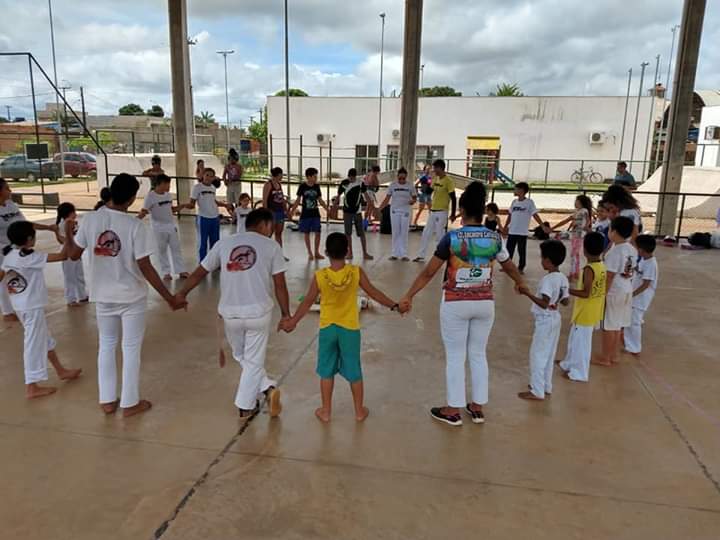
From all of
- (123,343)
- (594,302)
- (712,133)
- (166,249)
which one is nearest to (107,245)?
(123,343)

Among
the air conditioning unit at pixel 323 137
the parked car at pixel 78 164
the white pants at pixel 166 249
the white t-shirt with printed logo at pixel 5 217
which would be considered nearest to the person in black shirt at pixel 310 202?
the white pants at pixel 166 249

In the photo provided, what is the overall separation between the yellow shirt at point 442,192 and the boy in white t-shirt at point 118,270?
20.6 feet

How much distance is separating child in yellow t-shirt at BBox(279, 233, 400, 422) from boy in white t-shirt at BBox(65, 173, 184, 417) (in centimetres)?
100

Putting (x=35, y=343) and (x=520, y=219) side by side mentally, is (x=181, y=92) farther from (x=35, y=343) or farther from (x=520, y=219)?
(x=35, y=343)

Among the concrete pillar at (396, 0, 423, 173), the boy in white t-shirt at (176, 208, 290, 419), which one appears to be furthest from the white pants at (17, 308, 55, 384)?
the concrete pillar at (396, 0, 423, 173)

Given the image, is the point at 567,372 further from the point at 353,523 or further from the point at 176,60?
the point at 176,60

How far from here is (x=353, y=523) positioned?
2.70 m

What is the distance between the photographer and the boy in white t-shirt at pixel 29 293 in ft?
12.5

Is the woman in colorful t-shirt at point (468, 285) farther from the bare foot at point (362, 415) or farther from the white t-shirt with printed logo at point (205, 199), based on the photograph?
the white t-shirt with printed logo at point (205, 199)

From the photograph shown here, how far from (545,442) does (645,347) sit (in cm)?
257

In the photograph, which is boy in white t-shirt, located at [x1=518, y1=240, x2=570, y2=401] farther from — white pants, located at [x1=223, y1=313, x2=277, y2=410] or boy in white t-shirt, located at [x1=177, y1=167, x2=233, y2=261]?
boy in white t-shirt, located at [x1=177, y1=167, x2=233, y2=261]

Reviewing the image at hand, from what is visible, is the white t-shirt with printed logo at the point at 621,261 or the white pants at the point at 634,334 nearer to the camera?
the white t-shirt with printed logo at the point at 621,261

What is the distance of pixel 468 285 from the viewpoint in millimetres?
3391

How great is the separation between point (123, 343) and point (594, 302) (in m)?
3.58
